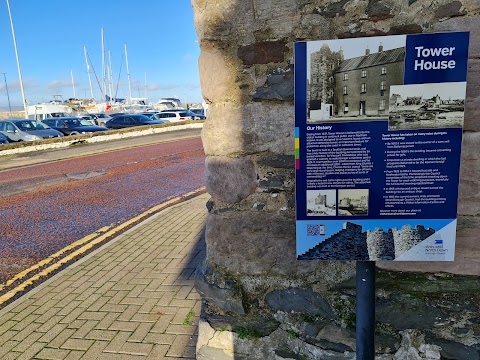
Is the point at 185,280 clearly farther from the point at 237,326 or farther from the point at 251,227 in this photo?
the point at 251,227

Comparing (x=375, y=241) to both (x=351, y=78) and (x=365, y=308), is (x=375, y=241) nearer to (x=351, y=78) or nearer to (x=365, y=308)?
(x=365, y=308)

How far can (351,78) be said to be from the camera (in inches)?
68.1

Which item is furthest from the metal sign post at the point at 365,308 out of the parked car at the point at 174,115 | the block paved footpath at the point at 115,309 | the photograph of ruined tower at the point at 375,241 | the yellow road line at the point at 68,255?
the parked car at the point at 174,115

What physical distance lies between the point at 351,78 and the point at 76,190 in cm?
878

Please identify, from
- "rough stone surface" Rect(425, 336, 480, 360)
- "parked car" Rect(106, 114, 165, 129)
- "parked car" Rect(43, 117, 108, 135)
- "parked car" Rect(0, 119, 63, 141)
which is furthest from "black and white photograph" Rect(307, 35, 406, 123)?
"parked car" Rect(106, 114, 165, 129)

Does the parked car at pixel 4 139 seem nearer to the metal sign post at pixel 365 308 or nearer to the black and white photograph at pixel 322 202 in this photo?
the black and white photograph at pixel 322 202

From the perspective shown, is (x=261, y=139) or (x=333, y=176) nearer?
(x=333, y=176)

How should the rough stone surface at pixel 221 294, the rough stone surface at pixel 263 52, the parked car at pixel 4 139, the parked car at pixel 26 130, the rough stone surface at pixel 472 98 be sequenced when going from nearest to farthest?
the rough stone surface at pixel 472 98, the rough stone surface at pixel 263 52, the rough stone surface at pixel 221 294, the parked car at pixel 4 139, the parked car at pixel 26 130

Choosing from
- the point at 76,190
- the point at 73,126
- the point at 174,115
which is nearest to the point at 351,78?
the point at 76,190

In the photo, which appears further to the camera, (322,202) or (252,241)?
(252,241)

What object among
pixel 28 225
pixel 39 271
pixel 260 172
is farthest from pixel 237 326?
pixel 28 225

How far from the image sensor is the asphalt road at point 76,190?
5.82 m

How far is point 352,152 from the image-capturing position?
5.70 ft

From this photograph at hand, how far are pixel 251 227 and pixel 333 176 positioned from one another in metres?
0.62
